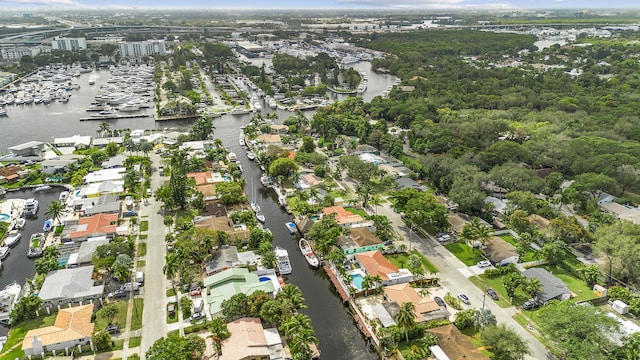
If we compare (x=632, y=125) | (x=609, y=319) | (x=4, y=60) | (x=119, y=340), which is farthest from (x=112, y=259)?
(x=4, y=60)

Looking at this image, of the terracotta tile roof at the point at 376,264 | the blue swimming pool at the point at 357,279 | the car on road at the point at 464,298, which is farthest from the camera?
the terracotta tile roof at the point at 376,264

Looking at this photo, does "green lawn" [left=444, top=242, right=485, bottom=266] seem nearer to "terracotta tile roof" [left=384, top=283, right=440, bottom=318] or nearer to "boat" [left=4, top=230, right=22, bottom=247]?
"terracotta tile roof" [left=384, top=283, right=440, bottom=318]

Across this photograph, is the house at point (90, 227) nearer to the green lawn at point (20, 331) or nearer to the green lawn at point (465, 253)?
the green lawn at point (20, 331)

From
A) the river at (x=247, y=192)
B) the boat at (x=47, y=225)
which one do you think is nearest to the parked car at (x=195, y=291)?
the river at (x=247, y=192)

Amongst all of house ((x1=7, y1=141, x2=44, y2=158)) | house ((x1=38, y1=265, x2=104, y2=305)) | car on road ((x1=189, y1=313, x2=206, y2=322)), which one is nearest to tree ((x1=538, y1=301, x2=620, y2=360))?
car on road ((x1=189, y1=313, x2=206, y2=322))

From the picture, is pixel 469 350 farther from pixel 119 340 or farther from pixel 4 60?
pixel 4 60

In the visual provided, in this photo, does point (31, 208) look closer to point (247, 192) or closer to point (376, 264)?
point (247, 192)
